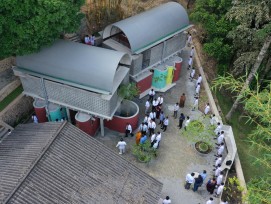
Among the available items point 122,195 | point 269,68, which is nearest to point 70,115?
point 122,195

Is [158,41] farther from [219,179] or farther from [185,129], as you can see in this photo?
[219,179]

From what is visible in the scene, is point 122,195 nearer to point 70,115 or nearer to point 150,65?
point 70,115

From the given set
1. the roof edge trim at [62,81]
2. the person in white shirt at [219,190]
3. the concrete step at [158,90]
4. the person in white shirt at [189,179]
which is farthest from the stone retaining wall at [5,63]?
the person in white shirt at [219,190]

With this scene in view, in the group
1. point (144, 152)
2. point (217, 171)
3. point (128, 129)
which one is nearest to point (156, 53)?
point (128, 129)

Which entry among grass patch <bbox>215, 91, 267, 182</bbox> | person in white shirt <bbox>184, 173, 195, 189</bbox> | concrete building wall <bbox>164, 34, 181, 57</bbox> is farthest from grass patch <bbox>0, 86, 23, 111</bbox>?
grass patch <bbox>215, 91, 267, 182</bbox>

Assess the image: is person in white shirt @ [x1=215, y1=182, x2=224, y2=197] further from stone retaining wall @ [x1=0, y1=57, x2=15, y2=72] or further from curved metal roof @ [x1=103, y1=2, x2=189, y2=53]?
stone retaining wall @ [x1=0, y1=57, x2=15, y2=72]
